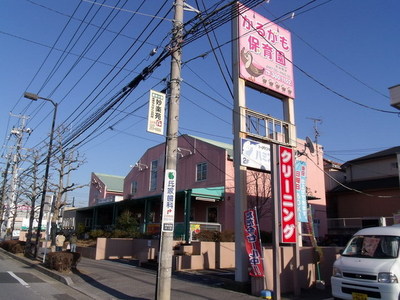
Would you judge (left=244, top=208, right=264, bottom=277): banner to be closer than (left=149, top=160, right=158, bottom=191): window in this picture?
Yes

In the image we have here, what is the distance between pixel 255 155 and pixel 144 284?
5.73 metres

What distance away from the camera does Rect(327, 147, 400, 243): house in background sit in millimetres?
26906

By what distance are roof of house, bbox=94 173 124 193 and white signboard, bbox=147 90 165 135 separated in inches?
1351

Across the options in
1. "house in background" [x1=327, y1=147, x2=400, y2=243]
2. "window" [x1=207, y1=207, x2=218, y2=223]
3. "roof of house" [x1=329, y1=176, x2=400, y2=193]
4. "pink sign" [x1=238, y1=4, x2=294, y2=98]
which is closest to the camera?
"pink sign" [x1=238, y1=4, x2=294, y2=98]

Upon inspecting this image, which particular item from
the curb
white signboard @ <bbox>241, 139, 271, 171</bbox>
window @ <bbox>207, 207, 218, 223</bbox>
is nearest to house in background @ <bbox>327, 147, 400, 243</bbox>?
window @ <bbox>207, 207, 218, 223</bbox>

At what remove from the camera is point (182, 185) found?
26.5 meters

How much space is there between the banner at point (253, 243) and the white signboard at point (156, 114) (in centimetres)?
372

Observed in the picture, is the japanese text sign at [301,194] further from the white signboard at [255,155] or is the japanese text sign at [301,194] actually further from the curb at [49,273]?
the curb at [49,273]

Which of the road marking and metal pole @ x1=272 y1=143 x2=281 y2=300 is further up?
metal pole @ x1=272 y1=143 x2=281 y2=300

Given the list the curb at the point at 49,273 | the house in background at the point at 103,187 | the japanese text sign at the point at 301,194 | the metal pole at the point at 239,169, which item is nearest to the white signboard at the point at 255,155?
the metal pole at the point at 239,169

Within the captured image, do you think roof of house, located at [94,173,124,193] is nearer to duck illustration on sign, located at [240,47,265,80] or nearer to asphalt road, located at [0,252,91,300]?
asphalt road, located at [0,252,91,300]

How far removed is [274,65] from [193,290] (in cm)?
898

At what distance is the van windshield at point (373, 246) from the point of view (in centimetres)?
838

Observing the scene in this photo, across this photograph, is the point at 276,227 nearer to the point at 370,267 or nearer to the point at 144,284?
the point at 370,267
